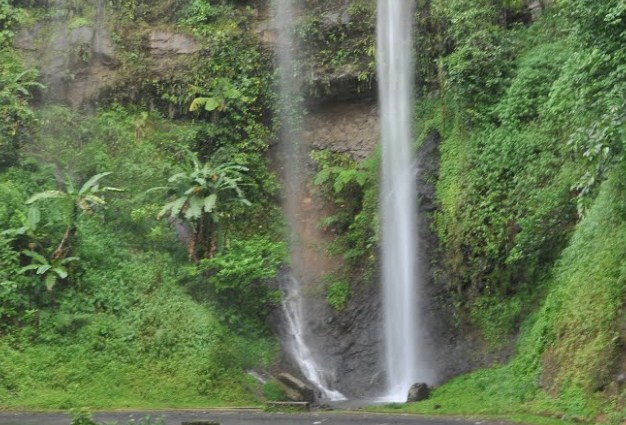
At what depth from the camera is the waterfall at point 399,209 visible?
1808 centimetres

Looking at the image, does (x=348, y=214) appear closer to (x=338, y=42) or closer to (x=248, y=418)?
A: (x=338, y=42)

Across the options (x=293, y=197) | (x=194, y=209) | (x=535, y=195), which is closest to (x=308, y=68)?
(x=293, y=197)

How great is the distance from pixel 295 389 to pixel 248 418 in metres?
2.94

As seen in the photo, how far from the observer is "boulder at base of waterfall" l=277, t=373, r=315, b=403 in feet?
51.8

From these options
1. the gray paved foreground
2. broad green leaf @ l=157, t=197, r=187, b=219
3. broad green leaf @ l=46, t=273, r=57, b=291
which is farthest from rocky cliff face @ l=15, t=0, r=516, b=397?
the gray paved foreground

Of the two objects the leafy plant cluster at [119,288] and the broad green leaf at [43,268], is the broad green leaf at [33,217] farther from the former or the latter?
the broad green leaf at [43,268]

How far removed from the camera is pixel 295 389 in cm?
1614

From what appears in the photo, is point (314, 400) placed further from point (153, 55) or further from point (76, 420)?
point (153, 55)

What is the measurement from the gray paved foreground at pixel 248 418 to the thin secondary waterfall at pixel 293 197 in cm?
360

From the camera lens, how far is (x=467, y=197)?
61.3ft

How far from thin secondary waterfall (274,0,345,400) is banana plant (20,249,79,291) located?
565cm

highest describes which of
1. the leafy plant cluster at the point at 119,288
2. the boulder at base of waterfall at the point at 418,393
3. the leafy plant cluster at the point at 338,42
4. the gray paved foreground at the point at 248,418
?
the leafy plant cluster at the point at 338,42

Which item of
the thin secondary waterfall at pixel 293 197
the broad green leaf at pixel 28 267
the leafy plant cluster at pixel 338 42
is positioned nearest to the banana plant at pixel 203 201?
the thin secondary waterfall at pixel 293 197

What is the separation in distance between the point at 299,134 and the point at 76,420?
1657cm
